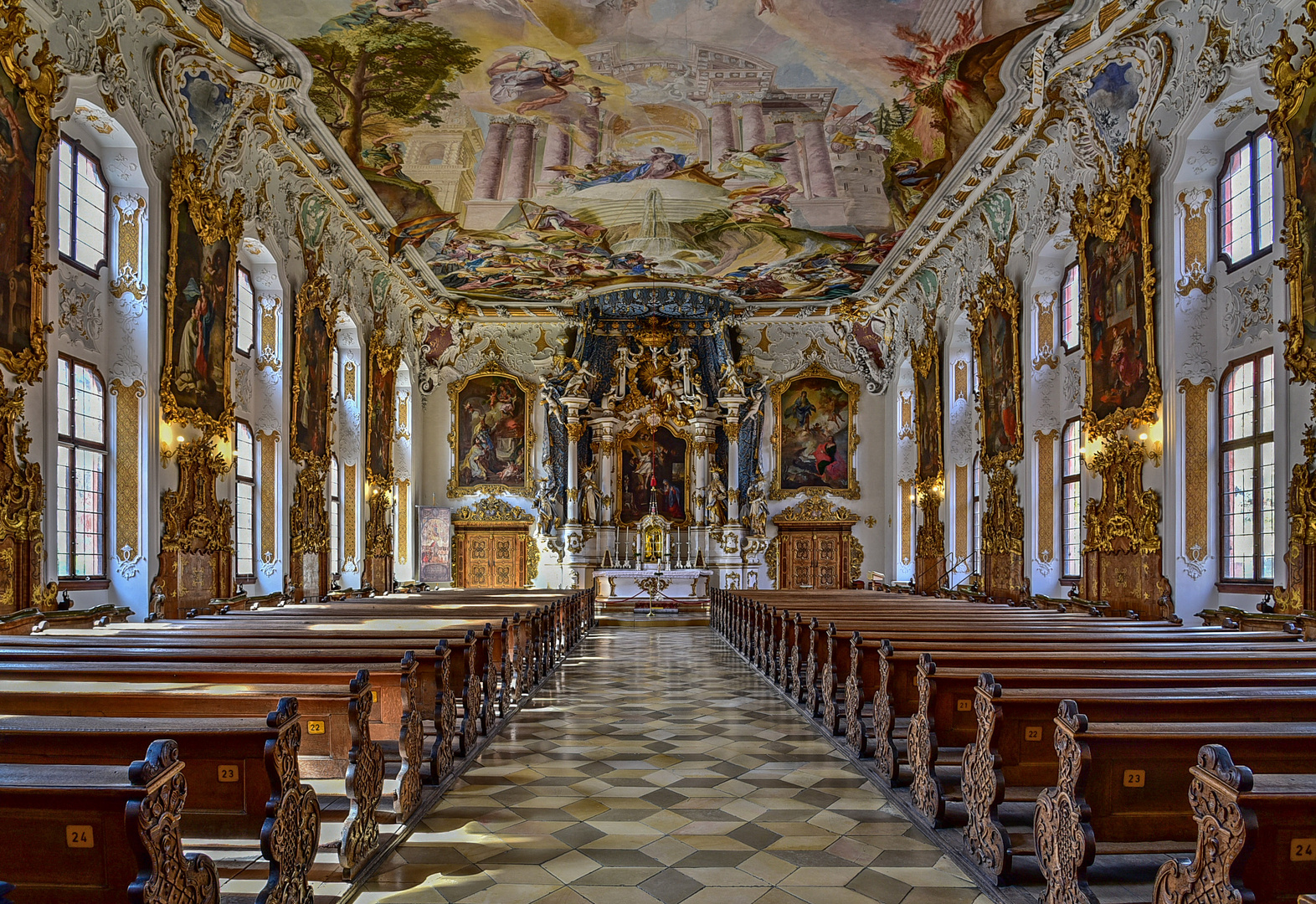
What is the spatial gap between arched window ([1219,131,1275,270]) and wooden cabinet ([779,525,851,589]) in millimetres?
16351

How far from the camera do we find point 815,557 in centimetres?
2692

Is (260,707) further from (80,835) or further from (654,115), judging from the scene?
(654,115)

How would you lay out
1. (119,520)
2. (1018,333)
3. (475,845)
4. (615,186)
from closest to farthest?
(475,845), (119,520), (1018,333), (615,186)

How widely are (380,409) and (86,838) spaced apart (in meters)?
19.6

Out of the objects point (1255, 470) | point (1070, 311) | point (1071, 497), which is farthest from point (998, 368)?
point (1255, 470)

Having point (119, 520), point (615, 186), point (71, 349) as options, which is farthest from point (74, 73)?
point (615, 186)

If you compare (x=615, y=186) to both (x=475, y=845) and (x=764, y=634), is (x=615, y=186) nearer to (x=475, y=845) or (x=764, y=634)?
(x=764, y=634)

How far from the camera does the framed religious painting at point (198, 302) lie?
1202cm

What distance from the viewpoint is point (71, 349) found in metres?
10.6

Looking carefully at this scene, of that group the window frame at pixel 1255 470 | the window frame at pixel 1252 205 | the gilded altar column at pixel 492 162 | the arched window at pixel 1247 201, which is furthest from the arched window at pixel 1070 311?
the gilded altar column at pixel 492 162

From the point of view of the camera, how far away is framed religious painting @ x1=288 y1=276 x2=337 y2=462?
16469 mm

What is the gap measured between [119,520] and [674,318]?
1734 cm

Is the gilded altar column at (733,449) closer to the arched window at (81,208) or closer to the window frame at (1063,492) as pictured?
the window frame at (1063,492)

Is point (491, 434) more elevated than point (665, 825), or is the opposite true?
point (491, 434)
